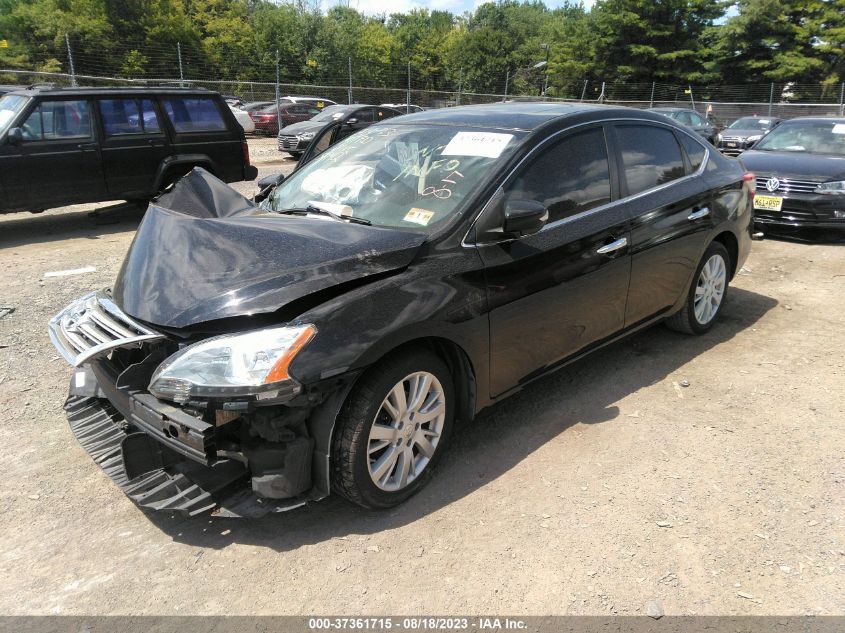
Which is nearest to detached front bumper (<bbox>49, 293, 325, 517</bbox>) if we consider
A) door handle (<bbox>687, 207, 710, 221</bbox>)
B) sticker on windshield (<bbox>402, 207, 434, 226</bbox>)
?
sticker on windshield (<bbox>402, 207, 434, 226</bbox>)

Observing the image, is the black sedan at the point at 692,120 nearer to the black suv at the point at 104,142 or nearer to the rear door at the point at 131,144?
the black suv at the point at 104,142

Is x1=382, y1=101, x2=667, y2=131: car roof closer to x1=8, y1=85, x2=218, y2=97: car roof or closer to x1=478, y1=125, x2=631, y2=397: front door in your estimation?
x1=478, y1=125, x2=631, y2=397: front door

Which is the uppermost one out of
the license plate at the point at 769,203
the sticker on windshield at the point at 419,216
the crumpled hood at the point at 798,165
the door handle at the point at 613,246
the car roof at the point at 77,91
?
the car roof at the point at 77,91

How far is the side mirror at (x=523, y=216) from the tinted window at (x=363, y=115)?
41.7 feet

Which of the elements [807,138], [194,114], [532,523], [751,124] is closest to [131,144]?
[194,114]

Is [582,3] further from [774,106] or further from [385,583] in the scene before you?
[385,583]

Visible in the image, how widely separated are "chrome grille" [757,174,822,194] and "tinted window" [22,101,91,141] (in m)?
9.08

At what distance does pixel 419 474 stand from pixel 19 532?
182 cm

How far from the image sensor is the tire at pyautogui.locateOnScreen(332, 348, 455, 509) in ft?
8.90

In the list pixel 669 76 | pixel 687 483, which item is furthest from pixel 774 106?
pixel 687 483

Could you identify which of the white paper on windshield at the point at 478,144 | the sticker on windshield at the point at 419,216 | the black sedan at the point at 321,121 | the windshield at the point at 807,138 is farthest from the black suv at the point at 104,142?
the windshield at the point at 807,138

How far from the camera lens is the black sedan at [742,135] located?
1981cm

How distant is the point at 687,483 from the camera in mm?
3248

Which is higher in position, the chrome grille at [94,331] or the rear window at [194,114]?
the rear window at [194,114]
